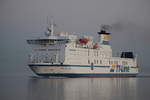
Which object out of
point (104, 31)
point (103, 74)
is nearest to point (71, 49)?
point (103, 74)

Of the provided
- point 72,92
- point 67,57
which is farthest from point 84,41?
point 72,92

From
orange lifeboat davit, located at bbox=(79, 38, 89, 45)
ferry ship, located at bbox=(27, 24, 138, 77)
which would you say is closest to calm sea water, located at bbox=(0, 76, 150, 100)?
ferry ship, located at bbox=(27, 24, 138, 77)

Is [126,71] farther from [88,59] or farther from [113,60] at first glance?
[88,59]

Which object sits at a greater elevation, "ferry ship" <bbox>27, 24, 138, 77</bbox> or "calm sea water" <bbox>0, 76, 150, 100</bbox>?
"ferry ship" <bbox>27, 24, 138, 77</bbox>

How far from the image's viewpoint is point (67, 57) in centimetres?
4297

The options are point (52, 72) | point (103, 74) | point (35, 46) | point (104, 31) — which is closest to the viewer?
point (52, 72)

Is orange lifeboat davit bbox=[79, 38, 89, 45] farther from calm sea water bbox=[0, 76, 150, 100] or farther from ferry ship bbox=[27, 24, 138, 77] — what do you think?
calm sea water bbox=[0, 76, 150, 100]

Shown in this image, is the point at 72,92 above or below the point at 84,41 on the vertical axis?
below

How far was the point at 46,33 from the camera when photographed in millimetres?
45469

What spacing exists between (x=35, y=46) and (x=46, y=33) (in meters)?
1.97

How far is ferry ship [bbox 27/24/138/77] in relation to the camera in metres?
42.2

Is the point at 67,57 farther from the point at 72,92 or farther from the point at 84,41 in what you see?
the point at 72,92

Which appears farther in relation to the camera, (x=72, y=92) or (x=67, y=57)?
(x=67, y=57)

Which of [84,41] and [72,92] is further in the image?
[84,41]
